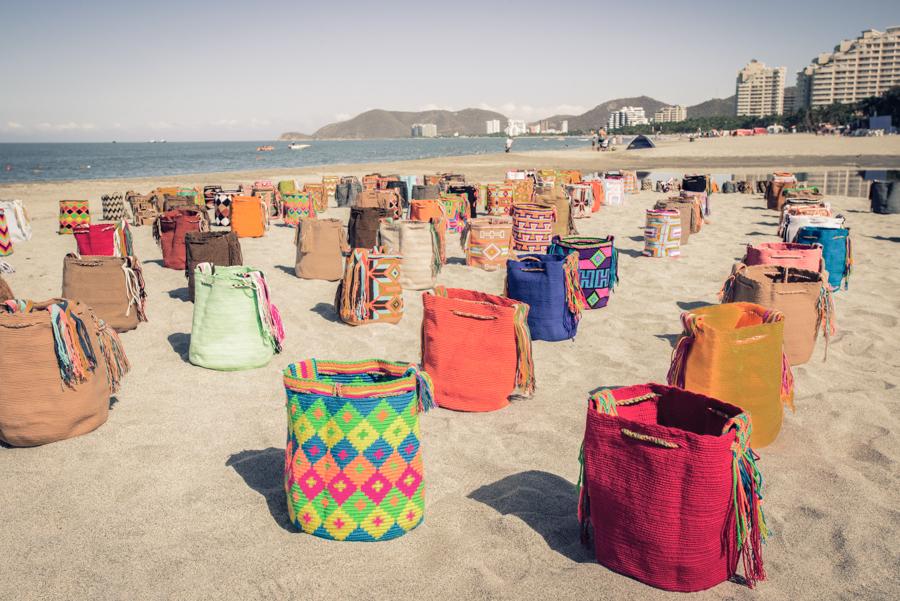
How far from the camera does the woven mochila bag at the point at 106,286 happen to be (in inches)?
267

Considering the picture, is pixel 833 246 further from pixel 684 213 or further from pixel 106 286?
pixel 106 286

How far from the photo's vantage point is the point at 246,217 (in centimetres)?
1362

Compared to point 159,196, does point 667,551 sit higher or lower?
lower

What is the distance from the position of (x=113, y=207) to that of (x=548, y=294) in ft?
47.4

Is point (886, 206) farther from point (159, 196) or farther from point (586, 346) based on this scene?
point (159, 196)

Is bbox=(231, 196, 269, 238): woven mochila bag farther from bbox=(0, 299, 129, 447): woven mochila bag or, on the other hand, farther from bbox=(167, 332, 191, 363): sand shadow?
bbox=(0, 299, 129, 447): woven mochila bag

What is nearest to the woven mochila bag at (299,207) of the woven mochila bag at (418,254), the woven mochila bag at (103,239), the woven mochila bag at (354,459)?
the woven mochila bag at (103,239)

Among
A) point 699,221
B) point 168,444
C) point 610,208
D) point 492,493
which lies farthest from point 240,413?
point 610,208

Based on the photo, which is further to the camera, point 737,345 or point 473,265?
point 473,265

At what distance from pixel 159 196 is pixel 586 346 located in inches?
531

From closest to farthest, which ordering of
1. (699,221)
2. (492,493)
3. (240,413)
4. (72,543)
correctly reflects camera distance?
(72,543) < (492,493) < (240,413) < (699,221)

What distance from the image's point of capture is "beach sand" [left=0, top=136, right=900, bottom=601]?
119 inches

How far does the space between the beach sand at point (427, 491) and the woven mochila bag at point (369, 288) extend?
0.70 feet

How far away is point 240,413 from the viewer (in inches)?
195
